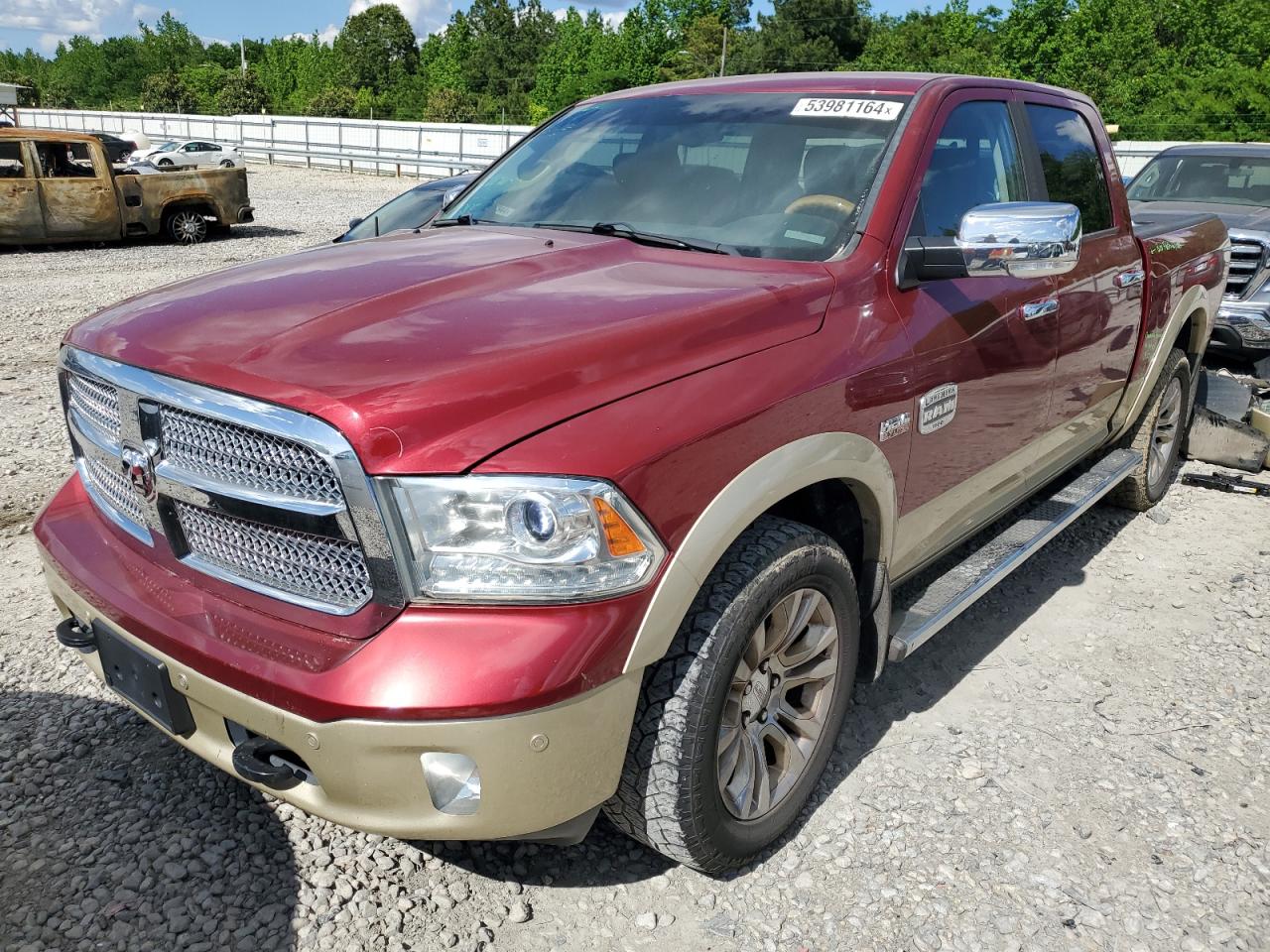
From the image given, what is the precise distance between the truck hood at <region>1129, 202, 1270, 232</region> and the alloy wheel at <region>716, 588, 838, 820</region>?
22.6ft

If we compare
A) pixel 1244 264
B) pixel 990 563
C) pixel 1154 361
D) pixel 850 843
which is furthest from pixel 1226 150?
pixel 850 843

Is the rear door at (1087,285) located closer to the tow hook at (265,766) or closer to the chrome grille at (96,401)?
the tow hook at (265,766)

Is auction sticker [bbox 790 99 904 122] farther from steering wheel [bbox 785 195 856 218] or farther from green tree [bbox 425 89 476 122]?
green tree [bbox 425 89 476 122]

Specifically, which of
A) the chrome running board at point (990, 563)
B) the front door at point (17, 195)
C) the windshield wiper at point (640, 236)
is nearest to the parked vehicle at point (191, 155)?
the front door at point (17, 195)

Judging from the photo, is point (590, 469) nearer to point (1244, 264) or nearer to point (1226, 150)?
point (1244, 264)

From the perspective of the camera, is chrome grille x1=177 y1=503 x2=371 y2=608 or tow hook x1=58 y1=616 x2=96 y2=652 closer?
chrome grille x1=177 y1=503 x2=371 y2=608

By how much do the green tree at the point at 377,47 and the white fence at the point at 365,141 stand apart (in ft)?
202

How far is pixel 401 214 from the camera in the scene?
9.92 meters

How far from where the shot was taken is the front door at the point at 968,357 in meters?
2.97


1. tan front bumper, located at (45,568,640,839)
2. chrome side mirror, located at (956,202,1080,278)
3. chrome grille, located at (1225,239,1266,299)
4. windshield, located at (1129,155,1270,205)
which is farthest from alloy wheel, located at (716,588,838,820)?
windshield, located at (1129,155,1270,205)

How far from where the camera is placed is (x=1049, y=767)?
3.20 metres

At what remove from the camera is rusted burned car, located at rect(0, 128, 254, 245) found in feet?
45.4

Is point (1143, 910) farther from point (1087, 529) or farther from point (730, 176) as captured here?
point (1087, 529)

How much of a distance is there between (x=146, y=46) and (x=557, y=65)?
51234mm
